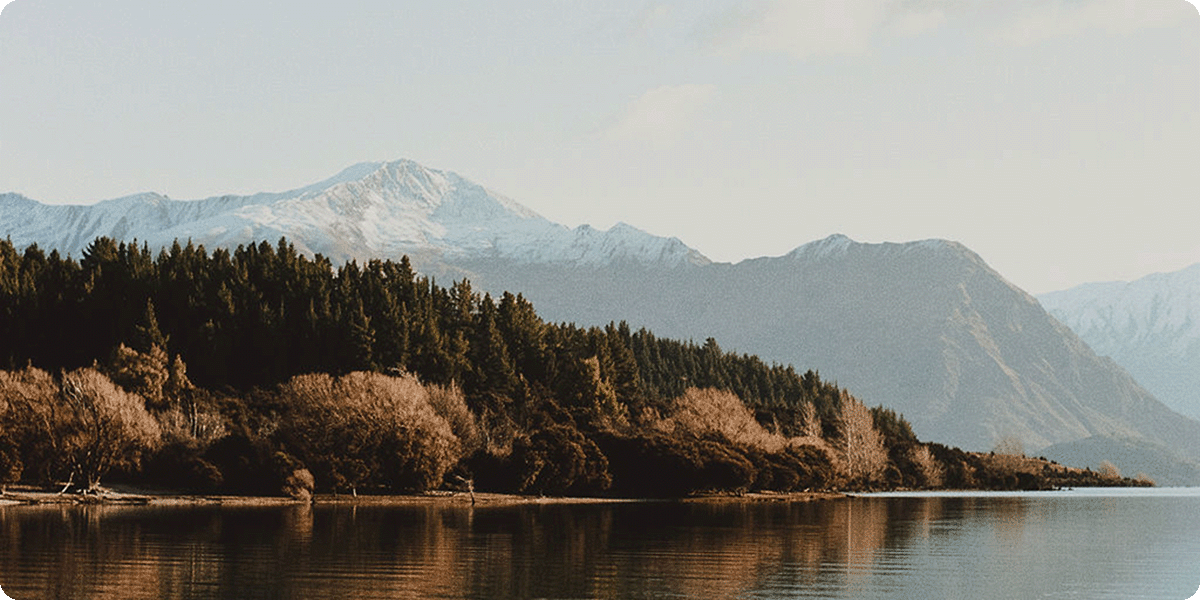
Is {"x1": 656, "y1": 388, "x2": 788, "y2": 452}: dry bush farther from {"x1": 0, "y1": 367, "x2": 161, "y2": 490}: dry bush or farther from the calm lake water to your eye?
{"x1": 0, "y1": 367, "x2": 161, "y2": 490}: dry bush

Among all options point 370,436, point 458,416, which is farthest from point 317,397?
point 458,416

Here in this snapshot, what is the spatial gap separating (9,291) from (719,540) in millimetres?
112061

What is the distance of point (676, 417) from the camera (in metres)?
174

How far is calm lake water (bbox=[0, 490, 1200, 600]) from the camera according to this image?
177 feet

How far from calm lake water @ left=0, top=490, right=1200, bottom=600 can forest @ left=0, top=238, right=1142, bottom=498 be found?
13271 millimetres

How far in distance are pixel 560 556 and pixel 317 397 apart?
65.2 meters

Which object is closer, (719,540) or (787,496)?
(719,540)

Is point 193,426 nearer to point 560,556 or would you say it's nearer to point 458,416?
point 458,416

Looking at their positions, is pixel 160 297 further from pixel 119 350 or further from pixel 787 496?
pixel 787 496

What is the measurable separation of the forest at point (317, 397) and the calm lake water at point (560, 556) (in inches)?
522

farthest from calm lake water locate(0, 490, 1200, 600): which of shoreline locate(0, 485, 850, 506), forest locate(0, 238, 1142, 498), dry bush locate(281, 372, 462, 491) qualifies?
dry bush locate(281, 372, 462, 491)

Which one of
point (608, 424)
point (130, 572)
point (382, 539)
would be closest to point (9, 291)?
point (608, 424)

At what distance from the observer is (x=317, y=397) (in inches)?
5054

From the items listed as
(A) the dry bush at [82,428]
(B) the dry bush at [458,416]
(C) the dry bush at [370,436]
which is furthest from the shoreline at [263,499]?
(B) the dry bush at [458,416]
